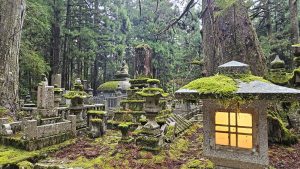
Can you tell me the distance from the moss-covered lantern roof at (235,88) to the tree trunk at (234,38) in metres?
3.79

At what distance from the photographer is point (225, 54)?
25.7ft

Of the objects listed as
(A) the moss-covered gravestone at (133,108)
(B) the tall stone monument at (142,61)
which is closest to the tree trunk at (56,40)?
(B) the tall stone monument at (142,61)

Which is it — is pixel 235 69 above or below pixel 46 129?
above

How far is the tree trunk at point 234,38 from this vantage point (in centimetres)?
746

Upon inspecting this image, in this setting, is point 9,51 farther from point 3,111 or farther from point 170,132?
point 170,132

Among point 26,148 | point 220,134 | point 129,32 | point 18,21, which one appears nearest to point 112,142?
point 26,148

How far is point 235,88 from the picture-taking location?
11.7ft

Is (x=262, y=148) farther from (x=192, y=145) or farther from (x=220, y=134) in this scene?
(x=192, y=145)

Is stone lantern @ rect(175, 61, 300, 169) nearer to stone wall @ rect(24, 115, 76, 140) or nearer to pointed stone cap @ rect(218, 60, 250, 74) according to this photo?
pointed stone cap @ rect(218, 60, 250, 74)

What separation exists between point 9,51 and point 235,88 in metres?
9.81

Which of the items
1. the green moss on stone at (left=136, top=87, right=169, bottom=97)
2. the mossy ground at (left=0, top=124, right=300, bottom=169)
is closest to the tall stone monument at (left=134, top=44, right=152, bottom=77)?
the green moss on stone at (left=136, top=87, right=169, bottom=97)

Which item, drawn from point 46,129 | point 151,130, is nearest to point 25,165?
point 46,129

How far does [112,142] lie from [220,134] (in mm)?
5528

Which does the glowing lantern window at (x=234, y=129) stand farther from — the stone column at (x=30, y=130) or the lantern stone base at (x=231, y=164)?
the stone column at (x=30, y=130)
